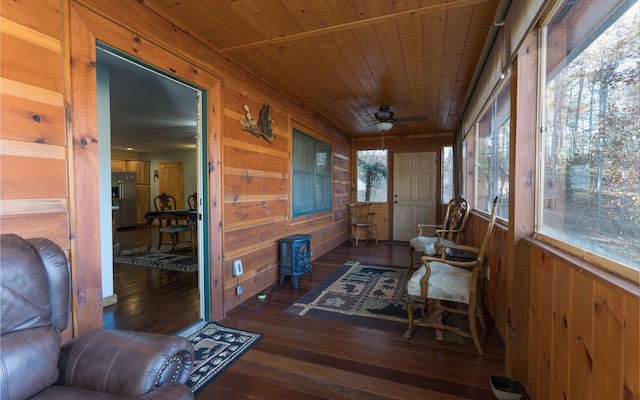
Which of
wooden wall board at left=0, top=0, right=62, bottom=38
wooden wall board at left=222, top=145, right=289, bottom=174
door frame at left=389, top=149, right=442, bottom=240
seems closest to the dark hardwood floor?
wooden wall board at left=222, top=145, right=289, bottom=174

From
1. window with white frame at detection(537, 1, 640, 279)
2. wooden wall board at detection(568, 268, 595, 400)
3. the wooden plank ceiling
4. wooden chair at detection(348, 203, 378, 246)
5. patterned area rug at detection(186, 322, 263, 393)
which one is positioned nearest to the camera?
window with white frame at detection(537, 1, 640, 279)

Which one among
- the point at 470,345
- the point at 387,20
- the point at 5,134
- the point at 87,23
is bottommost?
the point at 470,345

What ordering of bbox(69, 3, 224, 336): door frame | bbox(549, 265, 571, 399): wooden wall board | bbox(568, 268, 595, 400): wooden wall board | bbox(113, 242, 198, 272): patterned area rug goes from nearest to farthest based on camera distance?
bbox(568, 268, 595, 400): wooden wall board, bbox(549, 265, 571, 399): wooden wall board, bbox(69, 3, 224, 336): door frame, bbox(113, 242, 198, 272): patterned area rug

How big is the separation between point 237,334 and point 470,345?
1.83 metres

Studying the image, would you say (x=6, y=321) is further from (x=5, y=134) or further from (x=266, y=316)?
(x=266, y=316)

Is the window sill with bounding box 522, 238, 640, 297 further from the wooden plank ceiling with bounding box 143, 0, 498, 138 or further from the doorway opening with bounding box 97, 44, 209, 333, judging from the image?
the doorway opening with bounding box 97, 44, 209, 333

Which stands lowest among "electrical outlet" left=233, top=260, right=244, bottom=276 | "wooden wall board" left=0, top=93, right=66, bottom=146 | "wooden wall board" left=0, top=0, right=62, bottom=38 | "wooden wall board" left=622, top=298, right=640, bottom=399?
"electrical outlet" left=233, top=260, right=244, bottom=276

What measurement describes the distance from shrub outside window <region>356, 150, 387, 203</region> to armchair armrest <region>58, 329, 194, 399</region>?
19.3ft

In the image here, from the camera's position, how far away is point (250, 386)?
5.69 feet

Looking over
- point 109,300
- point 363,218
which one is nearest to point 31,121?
point 109,300

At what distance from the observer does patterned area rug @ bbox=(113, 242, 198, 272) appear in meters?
4.36

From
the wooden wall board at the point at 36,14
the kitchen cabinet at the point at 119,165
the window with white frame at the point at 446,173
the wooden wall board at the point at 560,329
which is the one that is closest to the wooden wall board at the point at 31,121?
the wooden wall board at the point at 36,14

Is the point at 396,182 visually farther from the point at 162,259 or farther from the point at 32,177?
the point at 32,177

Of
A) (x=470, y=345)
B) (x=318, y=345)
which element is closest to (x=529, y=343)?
(x=470, y=345)
